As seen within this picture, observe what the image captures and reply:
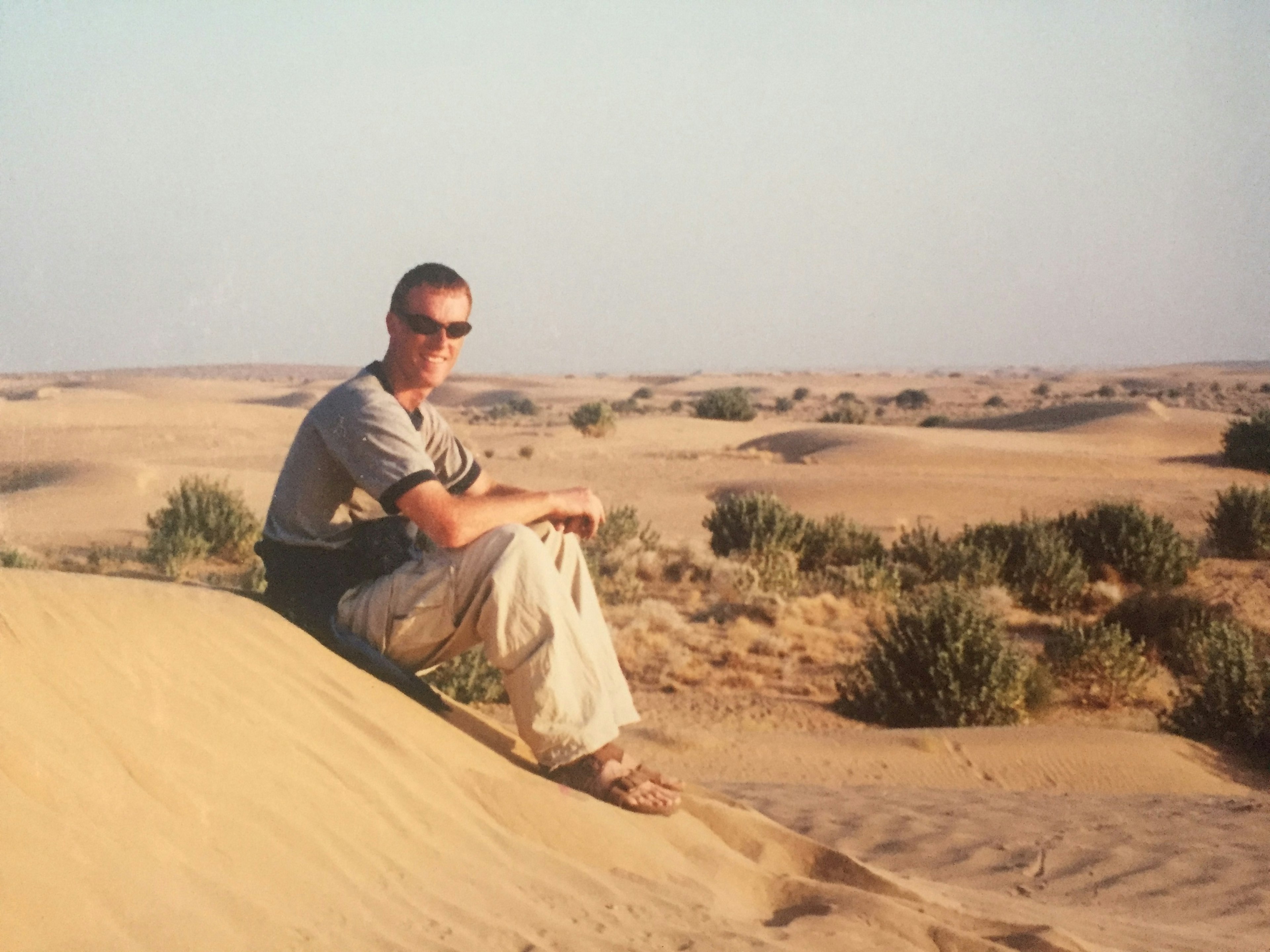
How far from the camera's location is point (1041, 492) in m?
21.4

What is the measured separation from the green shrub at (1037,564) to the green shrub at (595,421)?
62.0 ft

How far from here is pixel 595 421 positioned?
34.5m

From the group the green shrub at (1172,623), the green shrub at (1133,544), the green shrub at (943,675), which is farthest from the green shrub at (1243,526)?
the green shrub at (943,675)

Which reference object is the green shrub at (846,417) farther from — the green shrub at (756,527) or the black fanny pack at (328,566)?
the black fanny pack at (328,566)

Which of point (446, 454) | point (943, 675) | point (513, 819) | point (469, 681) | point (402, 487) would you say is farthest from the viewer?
point (943, 675)

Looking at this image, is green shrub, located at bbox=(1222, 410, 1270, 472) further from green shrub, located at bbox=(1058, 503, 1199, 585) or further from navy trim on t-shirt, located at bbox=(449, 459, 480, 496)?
navy trim on t-shirt, located at bbox=(449, 459, 480, 496)

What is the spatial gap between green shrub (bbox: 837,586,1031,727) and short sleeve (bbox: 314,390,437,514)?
574 cm

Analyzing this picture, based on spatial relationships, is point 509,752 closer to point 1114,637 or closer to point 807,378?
point 1114,637

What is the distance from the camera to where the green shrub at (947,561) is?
13859mm

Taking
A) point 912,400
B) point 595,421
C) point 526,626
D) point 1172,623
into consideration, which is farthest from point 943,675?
point 912,400

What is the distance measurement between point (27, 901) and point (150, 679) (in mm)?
1204

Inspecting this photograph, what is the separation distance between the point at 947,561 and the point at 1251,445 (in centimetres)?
1586

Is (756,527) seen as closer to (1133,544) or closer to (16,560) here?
(1133,544)

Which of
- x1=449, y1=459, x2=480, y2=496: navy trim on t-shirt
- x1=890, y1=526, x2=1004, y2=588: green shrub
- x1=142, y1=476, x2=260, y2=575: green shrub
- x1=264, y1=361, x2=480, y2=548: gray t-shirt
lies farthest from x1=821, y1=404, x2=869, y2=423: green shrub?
x1=264, y1=361, x2=480, y2=548: gray t-shirt
